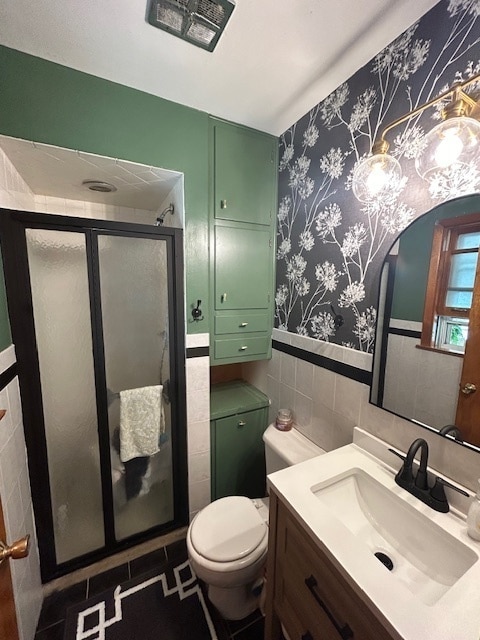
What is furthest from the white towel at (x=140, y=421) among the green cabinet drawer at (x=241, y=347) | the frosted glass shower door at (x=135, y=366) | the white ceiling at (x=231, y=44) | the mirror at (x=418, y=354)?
the white ceiling at (x=231, y=44)

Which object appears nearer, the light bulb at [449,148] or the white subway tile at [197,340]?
the light bulb at [449,148]

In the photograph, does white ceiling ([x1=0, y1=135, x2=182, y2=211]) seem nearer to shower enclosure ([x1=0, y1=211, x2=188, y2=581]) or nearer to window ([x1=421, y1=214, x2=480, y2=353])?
shower enclosure ([x1=0, y1=211, x2=188, y2=581])

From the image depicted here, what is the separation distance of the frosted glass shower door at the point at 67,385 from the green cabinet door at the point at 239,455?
0.71 meters

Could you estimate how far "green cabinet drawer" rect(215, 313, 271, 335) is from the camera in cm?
158

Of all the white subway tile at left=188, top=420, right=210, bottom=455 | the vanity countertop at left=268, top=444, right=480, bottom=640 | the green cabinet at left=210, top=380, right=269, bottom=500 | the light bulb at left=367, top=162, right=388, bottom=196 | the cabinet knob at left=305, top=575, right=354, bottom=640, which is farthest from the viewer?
the green cabinet at left=210, top=380, right=269, bottom=500

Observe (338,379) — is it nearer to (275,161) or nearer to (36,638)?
(275,161)

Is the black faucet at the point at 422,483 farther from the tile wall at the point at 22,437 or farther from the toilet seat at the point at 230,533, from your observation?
the tile wall at the point at 22,437

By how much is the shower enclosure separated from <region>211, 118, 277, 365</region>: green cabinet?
0.25 meters

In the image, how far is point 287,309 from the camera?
1.62m

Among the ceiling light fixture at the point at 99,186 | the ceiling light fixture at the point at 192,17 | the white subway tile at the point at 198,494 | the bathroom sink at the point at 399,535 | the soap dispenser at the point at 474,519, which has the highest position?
the ceiling light fixture at the point at 192,17

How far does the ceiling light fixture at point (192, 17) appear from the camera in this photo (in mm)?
834

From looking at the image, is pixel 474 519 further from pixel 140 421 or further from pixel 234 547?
pixel 140 421

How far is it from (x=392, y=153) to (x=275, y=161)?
789 mm

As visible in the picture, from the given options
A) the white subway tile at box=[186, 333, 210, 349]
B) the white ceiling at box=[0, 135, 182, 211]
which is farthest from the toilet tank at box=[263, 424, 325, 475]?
the white ceiling at box=[0, 135, 182, 211]
